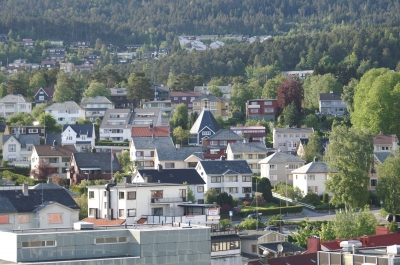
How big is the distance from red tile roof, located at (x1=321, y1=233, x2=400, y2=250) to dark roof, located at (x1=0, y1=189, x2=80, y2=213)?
12013mm

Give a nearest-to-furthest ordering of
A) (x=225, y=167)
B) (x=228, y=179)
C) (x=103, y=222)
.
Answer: (x=103, y=222), (x=228, y=179), (x=225, y=167)

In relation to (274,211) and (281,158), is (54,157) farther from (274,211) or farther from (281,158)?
(274,211)

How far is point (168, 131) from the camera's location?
9594 centimetres

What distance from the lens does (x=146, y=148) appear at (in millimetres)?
90125

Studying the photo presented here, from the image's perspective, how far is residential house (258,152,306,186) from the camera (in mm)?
84625

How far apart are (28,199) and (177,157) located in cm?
3507

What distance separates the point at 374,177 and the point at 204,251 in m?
50.8

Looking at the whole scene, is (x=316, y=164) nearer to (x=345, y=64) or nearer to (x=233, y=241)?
(x=233, y=241)

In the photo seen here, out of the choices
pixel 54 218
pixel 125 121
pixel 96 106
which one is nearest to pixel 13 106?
pixel 96 106

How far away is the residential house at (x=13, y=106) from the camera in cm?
11175

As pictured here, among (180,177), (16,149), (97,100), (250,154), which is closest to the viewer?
(180,177)

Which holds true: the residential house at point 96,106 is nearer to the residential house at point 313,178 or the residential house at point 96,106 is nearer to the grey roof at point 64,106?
the grey roof at point 64,106

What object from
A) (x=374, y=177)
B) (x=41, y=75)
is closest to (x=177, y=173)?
(x=374, y=177)

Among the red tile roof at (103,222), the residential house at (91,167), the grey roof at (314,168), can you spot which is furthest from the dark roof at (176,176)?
the red tile roof at (103,222)
